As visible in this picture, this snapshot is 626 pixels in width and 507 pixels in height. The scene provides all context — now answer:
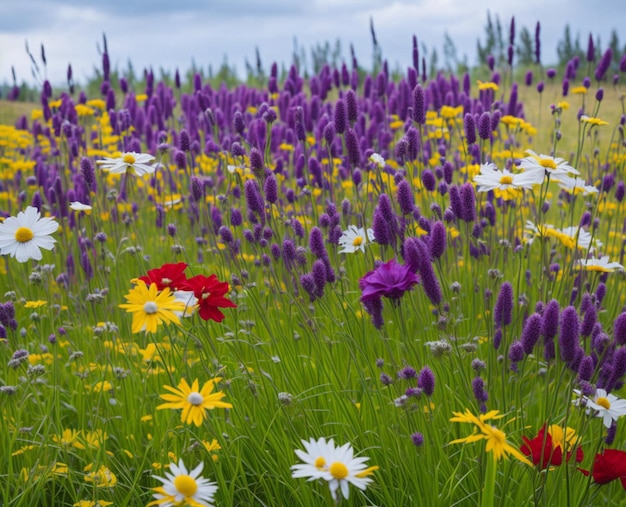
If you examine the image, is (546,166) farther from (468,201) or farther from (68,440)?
(68,440)

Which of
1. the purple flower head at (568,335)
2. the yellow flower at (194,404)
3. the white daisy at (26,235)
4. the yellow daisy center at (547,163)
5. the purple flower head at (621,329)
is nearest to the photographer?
the yellow flower at (194,404)

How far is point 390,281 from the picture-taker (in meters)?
2.00

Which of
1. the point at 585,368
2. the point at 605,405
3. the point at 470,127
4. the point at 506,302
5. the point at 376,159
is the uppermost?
the point at 470,127

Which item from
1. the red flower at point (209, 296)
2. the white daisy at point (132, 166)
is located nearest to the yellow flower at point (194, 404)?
the red flower at point (209, 296)

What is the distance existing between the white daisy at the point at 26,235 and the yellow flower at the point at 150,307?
620 mm

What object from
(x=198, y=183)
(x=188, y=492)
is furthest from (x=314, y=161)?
(x=188, y=492)

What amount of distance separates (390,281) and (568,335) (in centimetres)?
52

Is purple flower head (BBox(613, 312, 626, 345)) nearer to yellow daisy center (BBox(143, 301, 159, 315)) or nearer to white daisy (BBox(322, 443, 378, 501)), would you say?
white daisy (BBox(322, 443, 378, 501))

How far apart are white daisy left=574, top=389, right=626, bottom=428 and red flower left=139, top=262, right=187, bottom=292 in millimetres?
1296

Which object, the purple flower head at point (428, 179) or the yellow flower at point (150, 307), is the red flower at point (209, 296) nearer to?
the yellow flower at point (150, 307)

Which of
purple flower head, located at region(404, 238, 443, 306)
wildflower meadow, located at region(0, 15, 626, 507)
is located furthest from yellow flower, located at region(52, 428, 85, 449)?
purple flower head, located at region(404, 238, 443, 306)

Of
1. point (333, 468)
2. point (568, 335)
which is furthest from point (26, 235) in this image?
point (568, 335)

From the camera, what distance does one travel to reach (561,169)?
2439mm

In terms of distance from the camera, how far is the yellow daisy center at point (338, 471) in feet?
4.93
